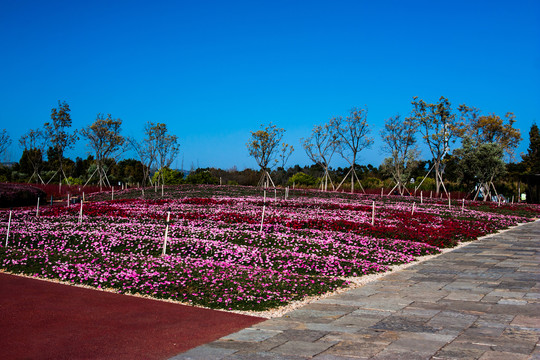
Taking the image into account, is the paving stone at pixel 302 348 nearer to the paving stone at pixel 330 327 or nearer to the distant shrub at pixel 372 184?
the paving stone at pixel 330 327

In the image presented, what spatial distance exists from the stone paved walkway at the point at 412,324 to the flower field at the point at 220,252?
936 millimetres

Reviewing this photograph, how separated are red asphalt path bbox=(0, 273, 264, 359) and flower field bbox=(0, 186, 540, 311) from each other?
1.93 feet

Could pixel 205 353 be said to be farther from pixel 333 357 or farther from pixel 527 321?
pixel 527 321

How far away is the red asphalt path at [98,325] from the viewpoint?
4613mm

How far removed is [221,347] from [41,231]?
9.83 m

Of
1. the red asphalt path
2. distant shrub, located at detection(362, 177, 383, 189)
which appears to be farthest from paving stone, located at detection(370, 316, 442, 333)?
distant shrub, located at detection(362, 177, 383, 189)

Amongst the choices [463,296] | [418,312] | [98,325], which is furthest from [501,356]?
[98,325]

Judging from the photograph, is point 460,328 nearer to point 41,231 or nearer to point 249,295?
point 249,295

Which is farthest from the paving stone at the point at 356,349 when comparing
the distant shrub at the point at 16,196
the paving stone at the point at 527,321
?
the distant shrub at the point at 16,196

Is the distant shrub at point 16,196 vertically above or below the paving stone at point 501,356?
above

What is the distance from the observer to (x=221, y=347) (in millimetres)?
4707

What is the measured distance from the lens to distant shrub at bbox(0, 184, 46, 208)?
79.5 feet

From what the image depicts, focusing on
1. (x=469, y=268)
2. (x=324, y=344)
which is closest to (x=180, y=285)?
(x=324, y=344)

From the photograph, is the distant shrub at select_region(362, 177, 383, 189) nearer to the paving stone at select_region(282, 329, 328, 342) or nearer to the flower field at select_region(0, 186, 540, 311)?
the flower field at select_region(0, 186, 540, 311)
